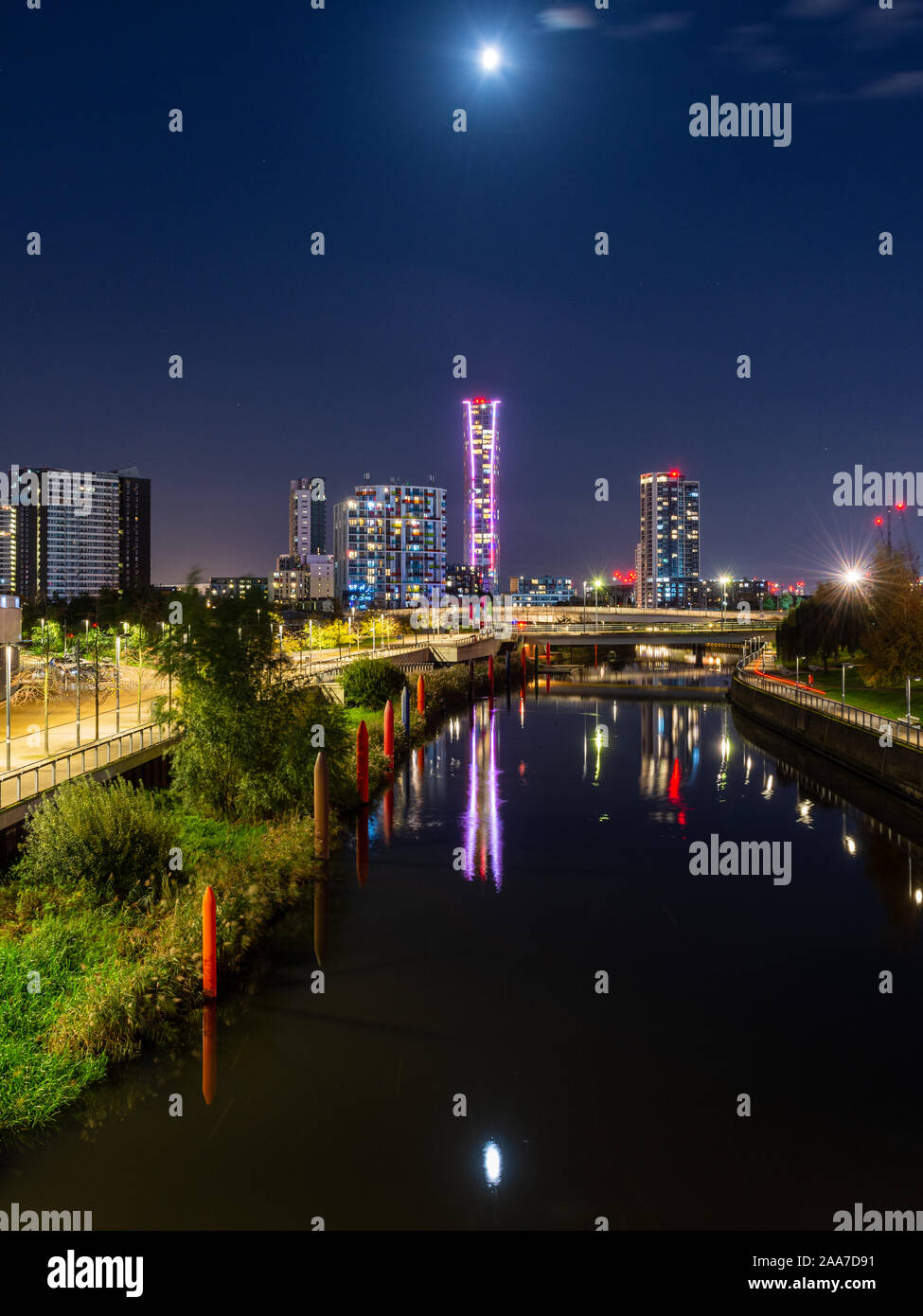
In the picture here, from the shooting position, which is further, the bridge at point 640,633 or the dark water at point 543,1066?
the bridge at point 640,633

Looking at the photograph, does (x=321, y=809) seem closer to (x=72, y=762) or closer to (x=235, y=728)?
(x=235, y=728)

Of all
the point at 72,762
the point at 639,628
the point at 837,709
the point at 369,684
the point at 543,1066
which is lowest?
the point at 543,1066

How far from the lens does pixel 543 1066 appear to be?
51.1 feet

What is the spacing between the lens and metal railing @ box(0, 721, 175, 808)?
67.4ft

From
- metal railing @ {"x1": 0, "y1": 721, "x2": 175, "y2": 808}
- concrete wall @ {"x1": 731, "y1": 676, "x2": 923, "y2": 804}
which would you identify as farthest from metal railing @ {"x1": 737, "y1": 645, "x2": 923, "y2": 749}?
metal railing @ {"x1": 0, "y1": 721, "x2": 175, "y2": 808}

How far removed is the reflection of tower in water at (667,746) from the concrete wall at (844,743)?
13.5 feet

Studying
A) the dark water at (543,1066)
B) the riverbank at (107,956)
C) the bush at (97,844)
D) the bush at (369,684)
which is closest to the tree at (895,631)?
the dark water at (543,1066)

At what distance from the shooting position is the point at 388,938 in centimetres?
2112

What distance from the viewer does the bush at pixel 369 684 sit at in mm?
48969

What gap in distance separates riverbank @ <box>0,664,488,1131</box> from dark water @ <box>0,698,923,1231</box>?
0.65m

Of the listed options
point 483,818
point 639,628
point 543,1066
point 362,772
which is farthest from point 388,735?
point 639,628

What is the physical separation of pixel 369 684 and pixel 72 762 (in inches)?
1036

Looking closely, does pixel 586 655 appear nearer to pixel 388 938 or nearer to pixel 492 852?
pixel 492 852

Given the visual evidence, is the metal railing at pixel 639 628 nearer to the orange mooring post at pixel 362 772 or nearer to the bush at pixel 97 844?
the orange mooring post at pixel 362 772
